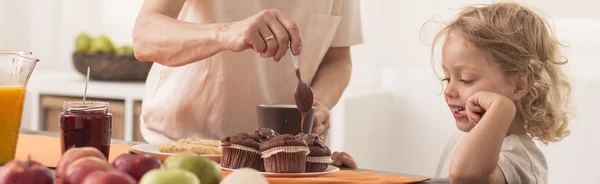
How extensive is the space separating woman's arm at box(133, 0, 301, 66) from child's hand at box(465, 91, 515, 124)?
42 cm

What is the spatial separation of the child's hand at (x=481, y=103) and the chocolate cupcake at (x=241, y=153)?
47 centimetres

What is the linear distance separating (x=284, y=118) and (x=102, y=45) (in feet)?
8.24

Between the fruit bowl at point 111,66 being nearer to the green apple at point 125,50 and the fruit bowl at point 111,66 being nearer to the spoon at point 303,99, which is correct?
the green apple at point 125,50

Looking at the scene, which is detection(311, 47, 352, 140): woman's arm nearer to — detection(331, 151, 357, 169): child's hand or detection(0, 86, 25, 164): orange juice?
detection(331, 151, 357, 169): child's hand

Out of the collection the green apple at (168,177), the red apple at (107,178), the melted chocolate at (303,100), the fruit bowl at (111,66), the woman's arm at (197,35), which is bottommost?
the fruit bowl at (111,66)

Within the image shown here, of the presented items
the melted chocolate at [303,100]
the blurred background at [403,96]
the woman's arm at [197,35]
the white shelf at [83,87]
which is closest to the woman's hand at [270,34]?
the woman's arm at [197,35]

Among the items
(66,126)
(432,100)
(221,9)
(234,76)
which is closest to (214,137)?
(234,76)

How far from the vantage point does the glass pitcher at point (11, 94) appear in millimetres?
1438

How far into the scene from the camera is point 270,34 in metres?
1.43

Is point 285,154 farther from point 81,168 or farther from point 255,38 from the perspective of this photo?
point 81,168

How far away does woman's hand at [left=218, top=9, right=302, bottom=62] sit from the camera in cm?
142

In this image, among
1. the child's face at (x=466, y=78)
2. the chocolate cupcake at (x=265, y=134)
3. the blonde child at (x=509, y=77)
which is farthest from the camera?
the child's face at (x=466, y=78)

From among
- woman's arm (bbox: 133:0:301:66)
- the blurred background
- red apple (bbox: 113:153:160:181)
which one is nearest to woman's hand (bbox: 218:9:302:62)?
woman's arm (bbox: 133:0:301:66)

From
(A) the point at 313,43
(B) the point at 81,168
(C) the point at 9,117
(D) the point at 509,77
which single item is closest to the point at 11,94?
(C) the point at 9,117
